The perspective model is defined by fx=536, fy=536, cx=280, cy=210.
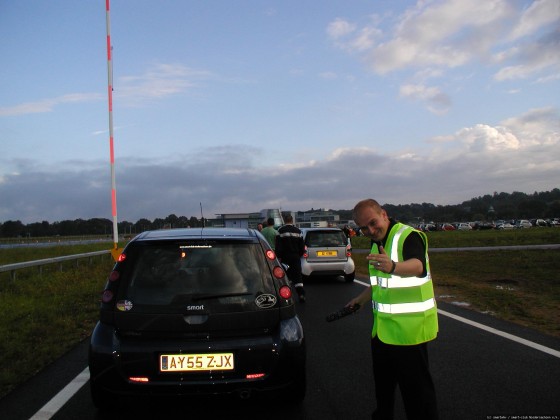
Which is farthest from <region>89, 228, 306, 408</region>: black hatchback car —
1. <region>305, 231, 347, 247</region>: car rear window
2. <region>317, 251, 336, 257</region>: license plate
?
<region>305, 231, 347, 247</region>: car rear window

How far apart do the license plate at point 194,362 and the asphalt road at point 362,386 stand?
28cm

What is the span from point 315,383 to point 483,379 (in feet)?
5.10

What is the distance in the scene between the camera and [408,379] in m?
3.04

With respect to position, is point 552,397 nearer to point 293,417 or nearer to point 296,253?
point 293,417

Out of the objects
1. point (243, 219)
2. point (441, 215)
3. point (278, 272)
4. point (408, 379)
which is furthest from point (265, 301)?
point (441, 215)

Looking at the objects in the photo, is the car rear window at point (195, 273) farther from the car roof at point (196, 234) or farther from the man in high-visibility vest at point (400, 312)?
the man in high-visibility vest at point (400, 312)

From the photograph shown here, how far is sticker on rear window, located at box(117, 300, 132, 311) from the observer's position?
3.98 metres

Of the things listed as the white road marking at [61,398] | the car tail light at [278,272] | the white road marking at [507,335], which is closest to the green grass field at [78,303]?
the white road marking at [61,398]

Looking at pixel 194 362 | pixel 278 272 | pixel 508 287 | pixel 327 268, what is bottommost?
pixel 508 287

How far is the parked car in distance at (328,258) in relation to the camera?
13.8 meters

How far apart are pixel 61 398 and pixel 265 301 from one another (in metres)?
2.16

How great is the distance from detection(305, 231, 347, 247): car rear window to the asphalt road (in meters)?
6.70

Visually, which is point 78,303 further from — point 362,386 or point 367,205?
point 367,205

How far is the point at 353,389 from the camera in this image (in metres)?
4.77
